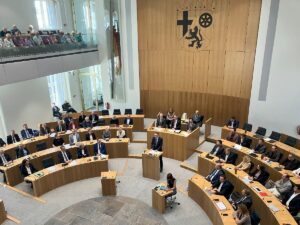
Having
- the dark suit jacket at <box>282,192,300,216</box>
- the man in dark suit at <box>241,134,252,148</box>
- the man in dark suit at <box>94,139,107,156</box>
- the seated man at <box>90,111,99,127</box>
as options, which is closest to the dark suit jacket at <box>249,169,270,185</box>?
the dark suit jacket at <box>282,192,300,216</box>

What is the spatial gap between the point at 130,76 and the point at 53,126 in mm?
5269

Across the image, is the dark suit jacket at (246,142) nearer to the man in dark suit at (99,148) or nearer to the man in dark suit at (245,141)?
the man in dark suit at (245,141)

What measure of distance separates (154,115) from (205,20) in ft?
20.3

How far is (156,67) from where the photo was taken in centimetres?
1478

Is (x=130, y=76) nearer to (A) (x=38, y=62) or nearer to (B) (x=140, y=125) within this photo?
(B) (x=140, y=125)

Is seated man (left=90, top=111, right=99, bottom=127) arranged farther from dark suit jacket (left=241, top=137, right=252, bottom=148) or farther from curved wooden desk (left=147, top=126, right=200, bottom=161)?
dark suit jacket (left=241, top=137, right=252, bottom=148)

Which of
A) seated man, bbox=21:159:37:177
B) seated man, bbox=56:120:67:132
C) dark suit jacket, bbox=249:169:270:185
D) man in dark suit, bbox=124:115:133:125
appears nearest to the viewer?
dark suit jacket, bbox=249:169:270:185

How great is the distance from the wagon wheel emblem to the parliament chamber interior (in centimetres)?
5

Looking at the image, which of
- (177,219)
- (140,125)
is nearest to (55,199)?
(177,219)

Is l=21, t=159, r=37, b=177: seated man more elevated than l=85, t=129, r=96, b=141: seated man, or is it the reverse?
l=85, t=129, r=96, b=141: seated man

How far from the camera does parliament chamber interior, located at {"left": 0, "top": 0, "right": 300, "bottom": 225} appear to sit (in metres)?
7.95

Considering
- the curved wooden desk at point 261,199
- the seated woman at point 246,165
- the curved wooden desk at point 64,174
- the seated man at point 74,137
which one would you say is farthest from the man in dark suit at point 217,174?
the seated man at point 74,137

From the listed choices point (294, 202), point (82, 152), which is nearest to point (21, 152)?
point (82, 152)

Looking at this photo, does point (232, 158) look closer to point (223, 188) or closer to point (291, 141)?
point (223, 188)
